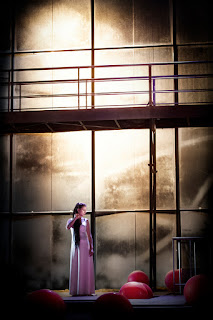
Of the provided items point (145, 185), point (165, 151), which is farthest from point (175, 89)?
point (145, 185)

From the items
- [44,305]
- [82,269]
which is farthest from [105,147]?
[44,305]

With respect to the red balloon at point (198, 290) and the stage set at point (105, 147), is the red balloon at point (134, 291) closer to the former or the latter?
the red balloon at point (198, 290)

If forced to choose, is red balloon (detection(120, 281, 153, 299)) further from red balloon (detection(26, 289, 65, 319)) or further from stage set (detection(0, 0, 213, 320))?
stage set (detection(0, 0, 213, 320))

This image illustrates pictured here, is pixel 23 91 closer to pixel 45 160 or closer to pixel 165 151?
pixel 45 160

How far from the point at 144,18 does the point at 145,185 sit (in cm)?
440

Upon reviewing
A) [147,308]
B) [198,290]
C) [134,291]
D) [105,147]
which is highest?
[105,147]

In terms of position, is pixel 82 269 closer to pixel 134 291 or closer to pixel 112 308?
pixel 134 291

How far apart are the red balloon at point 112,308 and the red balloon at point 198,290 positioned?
1336 millimetres

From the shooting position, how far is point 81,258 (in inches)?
387

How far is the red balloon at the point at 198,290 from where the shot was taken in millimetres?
7508

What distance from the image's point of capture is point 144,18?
41.9 feet

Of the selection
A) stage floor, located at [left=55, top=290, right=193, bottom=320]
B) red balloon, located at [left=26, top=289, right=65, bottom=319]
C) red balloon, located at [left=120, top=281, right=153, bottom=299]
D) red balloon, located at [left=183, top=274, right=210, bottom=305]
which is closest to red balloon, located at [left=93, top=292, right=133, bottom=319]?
stage floor, located at [left=55, top=290, right=193, bottom=320]

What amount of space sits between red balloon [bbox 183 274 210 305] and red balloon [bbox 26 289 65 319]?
2098mm

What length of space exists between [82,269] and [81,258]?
0.22 meters
